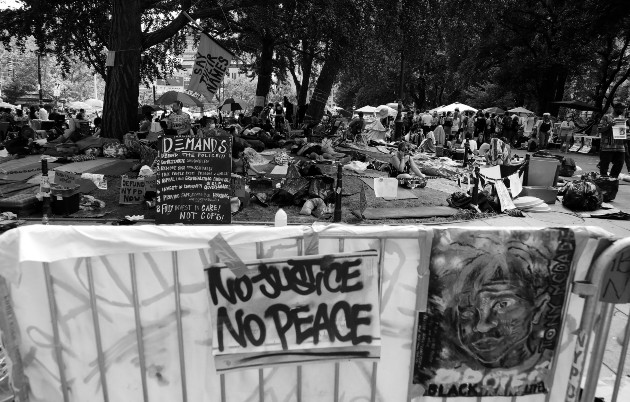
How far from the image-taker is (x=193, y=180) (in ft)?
20.3

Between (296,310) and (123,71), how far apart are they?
1553 centimetres

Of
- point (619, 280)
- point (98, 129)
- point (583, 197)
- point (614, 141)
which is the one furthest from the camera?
point (98, 129)

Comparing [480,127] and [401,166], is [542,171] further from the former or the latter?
[480,127]

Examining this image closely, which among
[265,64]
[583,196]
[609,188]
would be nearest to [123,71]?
[265,64]

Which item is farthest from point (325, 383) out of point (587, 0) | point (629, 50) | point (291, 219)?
point (629, 50)

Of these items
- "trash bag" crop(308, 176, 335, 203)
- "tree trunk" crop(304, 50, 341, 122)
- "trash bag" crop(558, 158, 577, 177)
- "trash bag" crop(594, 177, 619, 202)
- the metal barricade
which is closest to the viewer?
the metal barricade

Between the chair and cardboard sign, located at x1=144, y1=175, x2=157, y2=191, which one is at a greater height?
the chair

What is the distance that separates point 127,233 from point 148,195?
697cm

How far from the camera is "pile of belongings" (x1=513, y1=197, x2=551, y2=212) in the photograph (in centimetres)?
960

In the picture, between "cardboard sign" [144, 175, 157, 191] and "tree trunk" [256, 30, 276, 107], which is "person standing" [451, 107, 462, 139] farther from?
"cardboard sign" [144, 175, 157, 191]

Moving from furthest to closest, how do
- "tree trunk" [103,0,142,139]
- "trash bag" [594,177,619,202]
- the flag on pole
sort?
"tree trunk" [103,0,142,139] < the flag on pole < "trash bag" [594,177,619,202]

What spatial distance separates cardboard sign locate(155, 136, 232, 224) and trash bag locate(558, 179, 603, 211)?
7418 mm

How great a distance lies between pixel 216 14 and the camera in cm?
1648

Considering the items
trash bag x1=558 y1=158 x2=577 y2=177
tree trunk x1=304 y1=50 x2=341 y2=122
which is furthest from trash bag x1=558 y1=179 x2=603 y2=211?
tree trunk x1=304 y1=50 x2=341 y2=122
